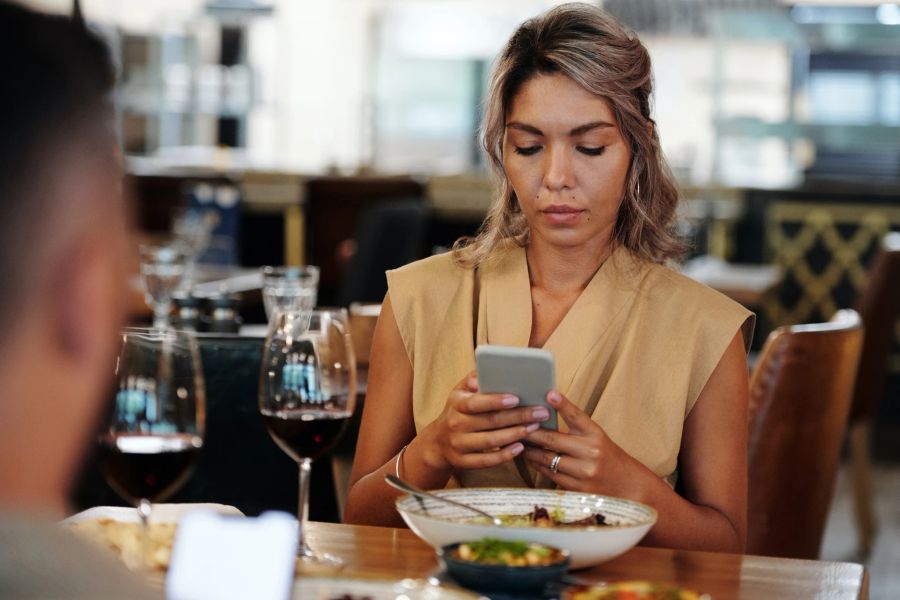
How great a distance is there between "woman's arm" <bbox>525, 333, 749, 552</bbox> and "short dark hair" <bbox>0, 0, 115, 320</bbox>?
977 millimetres

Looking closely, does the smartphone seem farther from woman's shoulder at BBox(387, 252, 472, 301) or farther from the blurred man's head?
the blurred man's head

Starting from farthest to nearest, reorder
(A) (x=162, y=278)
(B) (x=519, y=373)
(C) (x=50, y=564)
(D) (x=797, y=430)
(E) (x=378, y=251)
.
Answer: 1. (E) (x=378, y=251)
2. (A) (x=162, y=278)
3. (D) (x=797, y=430)
4. (B) (x=519, y=373)
5. (C) (x=50, y=564)

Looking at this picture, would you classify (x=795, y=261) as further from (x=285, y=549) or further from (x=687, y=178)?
(x=285, y=549)

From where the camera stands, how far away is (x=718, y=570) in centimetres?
122

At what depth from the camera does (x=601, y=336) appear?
1.71 metres

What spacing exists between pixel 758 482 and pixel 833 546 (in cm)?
257

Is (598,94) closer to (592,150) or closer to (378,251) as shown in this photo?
(592,150)

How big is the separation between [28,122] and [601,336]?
1359 millimetres

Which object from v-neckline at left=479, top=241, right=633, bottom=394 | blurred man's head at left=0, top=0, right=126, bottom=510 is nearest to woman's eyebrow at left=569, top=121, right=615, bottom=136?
v-neckline at left=479, top=241, right=633, bottom=394

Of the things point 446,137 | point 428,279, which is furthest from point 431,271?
point 446,137

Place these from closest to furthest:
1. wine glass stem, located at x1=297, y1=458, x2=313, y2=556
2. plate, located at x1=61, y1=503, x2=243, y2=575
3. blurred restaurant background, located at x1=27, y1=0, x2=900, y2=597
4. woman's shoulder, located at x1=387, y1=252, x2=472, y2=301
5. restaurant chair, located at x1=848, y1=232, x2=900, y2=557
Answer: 1. plate, located at x1=61, y1=503, x2=243, y2=575
2. wine glass stem, located at x1=297, y1=458, x2=313, y2=556
3. woman's shoulder, located at x1=387, y1=252, x2=472, y2=301
4. restaurant chair, located at x1=848, y1=232, x2=900, y2=557
5. blurred restaurant background, located at x1=27, y1=0, x2=900, y2=597

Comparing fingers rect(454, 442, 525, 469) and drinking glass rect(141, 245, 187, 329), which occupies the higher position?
drinking glass rect(141, 245, 187, 329)

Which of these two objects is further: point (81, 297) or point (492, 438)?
point (492, 438)

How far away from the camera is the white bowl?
1.12 meters
